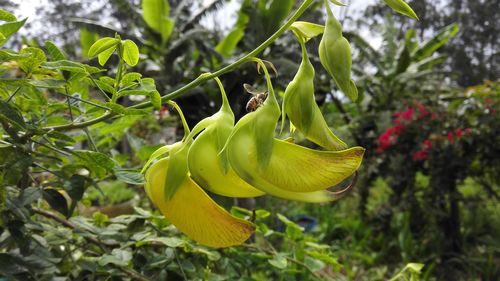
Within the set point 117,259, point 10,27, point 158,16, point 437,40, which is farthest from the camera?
point 437,40

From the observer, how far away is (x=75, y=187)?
46 centimetres

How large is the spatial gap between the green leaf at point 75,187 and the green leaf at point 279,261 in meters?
0.23

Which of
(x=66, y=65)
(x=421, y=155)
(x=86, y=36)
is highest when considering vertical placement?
(x=86, y=36)

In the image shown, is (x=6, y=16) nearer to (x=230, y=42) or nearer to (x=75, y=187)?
(x=75, y=187)

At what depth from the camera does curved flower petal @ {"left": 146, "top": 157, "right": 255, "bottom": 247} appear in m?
0.28

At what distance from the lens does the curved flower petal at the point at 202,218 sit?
28 cm

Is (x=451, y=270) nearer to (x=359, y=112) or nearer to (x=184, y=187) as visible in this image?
(x=359, y=112)

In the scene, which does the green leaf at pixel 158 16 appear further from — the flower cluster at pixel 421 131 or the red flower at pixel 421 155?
the red flower at pixel 421 155

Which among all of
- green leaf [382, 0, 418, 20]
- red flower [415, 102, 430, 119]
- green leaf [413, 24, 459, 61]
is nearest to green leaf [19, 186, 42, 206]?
green leaf [382, 0, 418, 20]

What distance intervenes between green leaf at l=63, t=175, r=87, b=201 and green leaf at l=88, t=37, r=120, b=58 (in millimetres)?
186

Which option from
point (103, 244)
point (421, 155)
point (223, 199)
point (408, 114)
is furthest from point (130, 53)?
point (408, 114)

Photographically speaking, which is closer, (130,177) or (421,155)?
(130,177)

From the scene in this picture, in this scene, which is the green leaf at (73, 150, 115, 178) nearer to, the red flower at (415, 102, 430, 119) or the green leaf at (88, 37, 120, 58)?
the green leaf at (88, 37, 120, 58)

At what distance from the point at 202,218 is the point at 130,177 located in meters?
0.15
